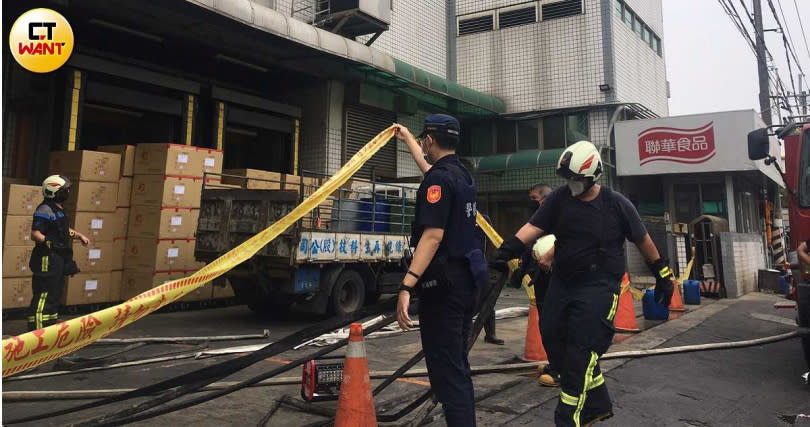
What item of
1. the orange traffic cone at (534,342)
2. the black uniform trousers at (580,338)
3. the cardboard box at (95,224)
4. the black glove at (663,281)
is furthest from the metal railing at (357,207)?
the black glove at (663,281)

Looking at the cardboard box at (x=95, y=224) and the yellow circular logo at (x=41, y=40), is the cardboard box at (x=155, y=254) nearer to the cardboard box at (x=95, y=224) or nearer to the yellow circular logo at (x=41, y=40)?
the cardboard box at (x=95, y=224)

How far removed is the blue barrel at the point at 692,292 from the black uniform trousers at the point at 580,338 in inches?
352

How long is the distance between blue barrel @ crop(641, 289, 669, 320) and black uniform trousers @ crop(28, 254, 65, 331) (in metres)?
8.60

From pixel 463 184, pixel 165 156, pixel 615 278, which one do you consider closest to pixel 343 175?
pixel 463 184

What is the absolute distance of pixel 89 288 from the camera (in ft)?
28.1

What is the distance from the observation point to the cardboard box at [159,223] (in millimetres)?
8906

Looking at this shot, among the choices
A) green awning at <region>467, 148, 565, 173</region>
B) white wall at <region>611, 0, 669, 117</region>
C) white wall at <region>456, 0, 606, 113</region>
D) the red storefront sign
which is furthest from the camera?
Result: white wall at <region>611, 0, 669, 117</region>

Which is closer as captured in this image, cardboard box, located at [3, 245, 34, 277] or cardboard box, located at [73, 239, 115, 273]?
cardboard box, located at [3, 245, 34, 277]

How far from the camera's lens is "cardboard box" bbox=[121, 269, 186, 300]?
8828 millimetres

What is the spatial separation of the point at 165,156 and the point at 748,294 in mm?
13927

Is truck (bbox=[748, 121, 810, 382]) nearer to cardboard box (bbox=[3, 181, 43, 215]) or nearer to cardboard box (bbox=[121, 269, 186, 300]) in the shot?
cardboard box (bbox=[121, 269, 186, 300])

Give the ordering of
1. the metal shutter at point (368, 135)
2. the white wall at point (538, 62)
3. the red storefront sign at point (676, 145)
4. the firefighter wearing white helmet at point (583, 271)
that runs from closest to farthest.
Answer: the firefighter wearing white helmet at point (583, 271) < the metal shutter at point (368, 135) < the red storefront sign at point (676, 145) < the white wall at point (538, 62)

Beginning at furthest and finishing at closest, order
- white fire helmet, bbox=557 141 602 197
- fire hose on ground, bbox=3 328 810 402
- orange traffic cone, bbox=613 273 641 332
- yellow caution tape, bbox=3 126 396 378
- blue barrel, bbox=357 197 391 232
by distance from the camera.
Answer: blue barrel, bbox=357 197 391 232 < orange traffic cone, bbox=613 273 641 332 < fire hose on ground, bbox=3 328 810 402 < white fire helmet, bbox=557 141 602 197 < yellow caution tape, bbox=3 126 396 378

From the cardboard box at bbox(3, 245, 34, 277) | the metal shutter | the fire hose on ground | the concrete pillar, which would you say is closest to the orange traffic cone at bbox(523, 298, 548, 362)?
the fire hose on ground
